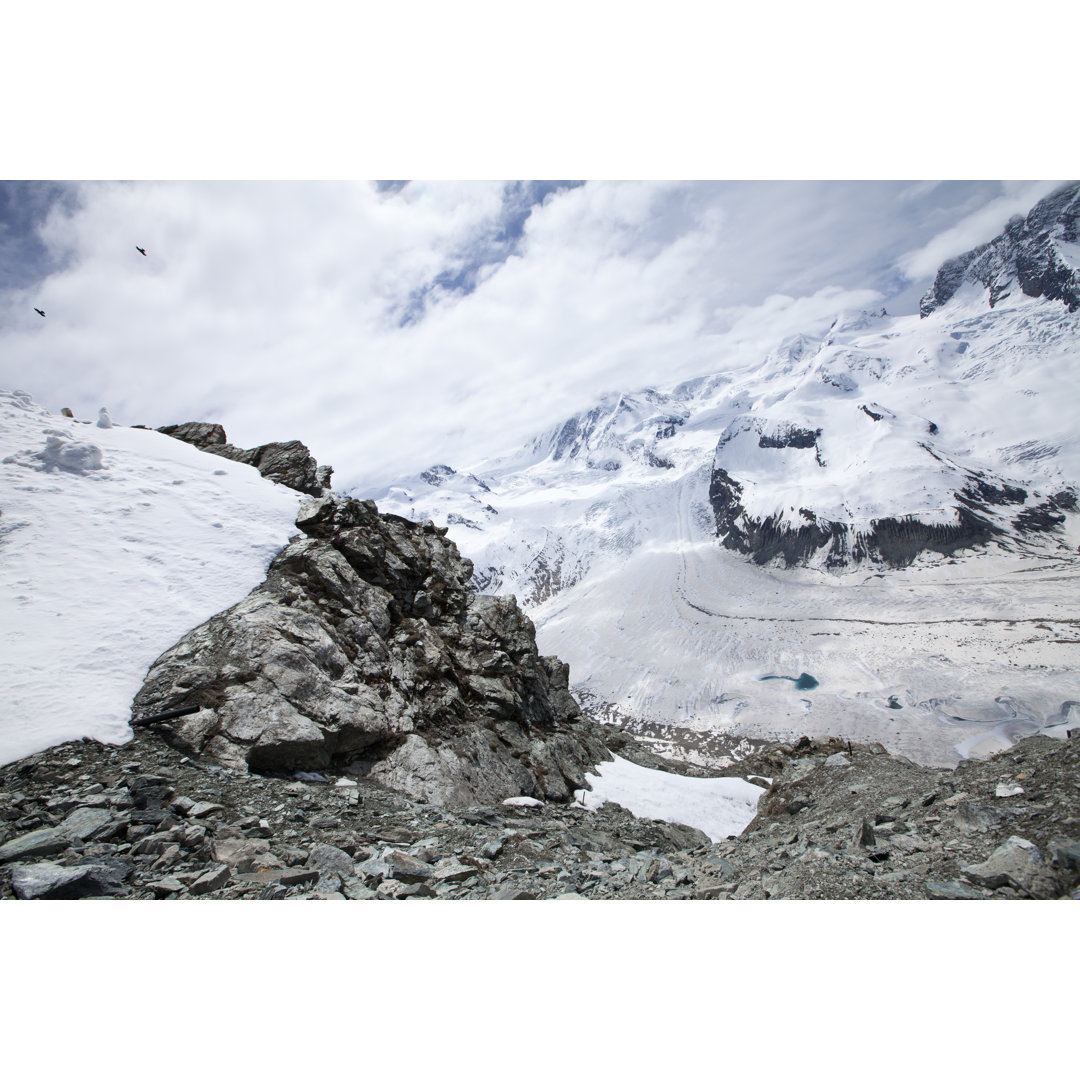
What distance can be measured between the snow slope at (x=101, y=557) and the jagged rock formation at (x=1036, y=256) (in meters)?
212

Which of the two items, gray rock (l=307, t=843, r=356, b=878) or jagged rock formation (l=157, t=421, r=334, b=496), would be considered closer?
gray rock (l=307, t=843, r=356, b=878)

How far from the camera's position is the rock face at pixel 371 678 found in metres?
10.5

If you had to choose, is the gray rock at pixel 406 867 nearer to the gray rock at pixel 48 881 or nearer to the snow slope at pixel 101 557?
the gray rock at pixel 48 881

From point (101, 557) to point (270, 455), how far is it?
12.0 m

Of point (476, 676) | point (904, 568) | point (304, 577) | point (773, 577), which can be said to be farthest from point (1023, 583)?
point (304, 577)

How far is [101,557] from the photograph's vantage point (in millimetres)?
11703

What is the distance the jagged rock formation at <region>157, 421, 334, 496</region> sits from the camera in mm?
22016

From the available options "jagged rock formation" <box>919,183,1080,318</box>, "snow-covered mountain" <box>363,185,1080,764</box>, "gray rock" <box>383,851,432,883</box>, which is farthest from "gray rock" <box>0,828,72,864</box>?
"jagged rock formation" <box>919,183,1080,318</box>

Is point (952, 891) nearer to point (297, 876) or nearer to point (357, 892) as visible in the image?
point (357, 892)

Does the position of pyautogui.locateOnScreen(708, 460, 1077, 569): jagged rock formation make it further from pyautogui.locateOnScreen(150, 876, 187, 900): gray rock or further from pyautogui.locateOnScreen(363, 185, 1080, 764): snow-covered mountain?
pyautogui.locateOnScreen(150, 876, 187, 900): gray rock

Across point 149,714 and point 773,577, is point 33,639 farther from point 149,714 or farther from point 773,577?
point 773,577

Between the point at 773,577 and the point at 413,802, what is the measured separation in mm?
133647

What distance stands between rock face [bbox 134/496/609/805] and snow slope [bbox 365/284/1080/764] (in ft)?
219

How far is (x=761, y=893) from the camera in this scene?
643 cm
